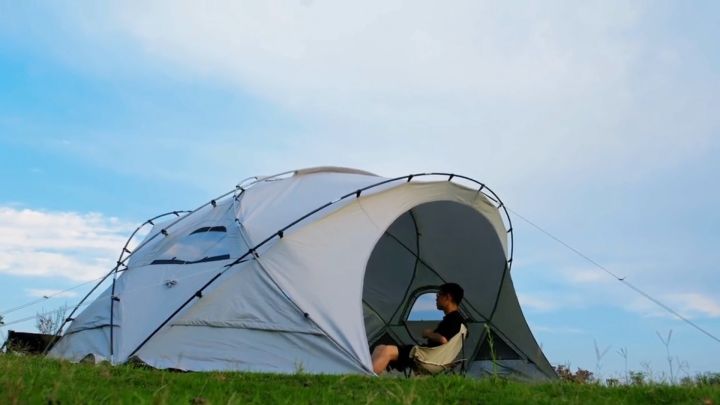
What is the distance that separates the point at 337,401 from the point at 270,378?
5.01 feet

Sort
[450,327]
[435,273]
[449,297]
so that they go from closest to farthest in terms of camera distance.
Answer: [450,327], [449,297], [435,273]

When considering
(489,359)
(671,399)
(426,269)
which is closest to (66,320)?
(426,269)

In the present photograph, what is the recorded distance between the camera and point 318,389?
5754mm

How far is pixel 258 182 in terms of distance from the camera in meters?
11.6

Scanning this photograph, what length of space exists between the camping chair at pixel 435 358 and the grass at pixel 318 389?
2.97 metres

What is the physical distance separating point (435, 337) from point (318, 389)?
416cm

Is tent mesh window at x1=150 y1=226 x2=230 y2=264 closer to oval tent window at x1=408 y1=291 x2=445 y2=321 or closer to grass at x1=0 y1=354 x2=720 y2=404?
grass at x1=0 y1=354 x2=720 y2=404

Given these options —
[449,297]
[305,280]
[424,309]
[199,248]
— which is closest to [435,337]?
[449,297]

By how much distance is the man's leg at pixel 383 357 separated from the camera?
9.40 meters

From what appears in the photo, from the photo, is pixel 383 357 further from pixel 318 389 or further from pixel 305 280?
pixel 318 389

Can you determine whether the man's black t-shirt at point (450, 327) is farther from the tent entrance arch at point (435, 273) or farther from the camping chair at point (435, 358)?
the tent entrance arch at point (435, 273)

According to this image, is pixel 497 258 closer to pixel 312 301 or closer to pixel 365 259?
pixel 365 259

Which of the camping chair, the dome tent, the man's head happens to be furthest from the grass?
the man's head

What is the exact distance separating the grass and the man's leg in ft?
8.93
